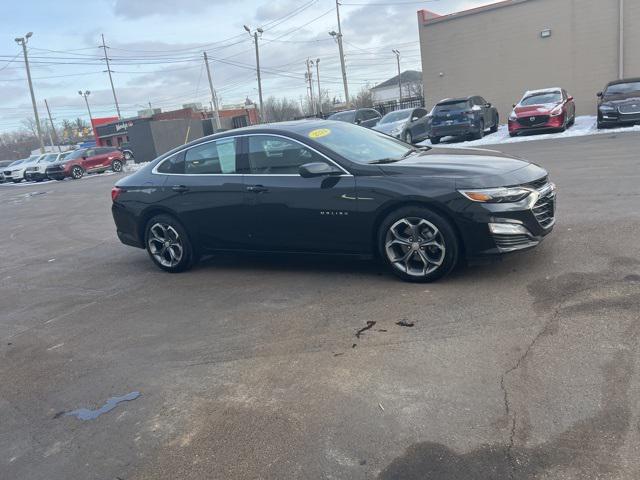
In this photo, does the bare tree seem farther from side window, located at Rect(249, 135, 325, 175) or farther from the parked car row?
side window, located at Rect(249, 135, 325, 175)

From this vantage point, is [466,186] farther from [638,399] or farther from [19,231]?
[19,231]

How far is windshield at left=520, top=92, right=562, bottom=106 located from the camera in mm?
20391

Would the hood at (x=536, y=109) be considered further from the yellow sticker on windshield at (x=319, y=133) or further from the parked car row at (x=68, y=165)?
the parked car row at (x=68, y=165)

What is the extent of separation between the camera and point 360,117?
26.4 metres

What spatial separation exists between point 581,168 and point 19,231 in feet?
39.3

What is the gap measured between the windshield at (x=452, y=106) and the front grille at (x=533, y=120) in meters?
2.20

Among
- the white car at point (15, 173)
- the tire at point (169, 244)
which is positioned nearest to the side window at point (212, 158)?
the tire at point (169, 244)

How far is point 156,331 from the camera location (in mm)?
4902

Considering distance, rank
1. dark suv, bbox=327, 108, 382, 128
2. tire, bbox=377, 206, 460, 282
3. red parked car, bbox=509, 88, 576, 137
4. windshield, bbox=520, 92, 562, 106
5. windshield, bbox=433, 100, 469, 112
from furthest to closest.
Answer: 1. dark suv, bbox=327, 108, 382, 128
2. windshield, bbox=433, 100, 469, 112
3. windshield, bbox=520, 92, 562, 106
4. red parked car, bbox=509, 88, 576, 137
5. tire, bbox=377, 206, 460, 282

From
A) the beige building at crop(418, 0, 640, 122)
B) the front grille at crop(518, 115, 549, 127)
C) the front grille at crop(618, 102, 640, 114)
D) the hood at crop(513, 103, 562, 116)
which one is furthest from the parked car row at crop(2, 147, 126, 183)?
the front grille at crop(618, 102, 640, 114)

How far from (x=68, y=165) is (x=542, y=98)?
25.1 meters

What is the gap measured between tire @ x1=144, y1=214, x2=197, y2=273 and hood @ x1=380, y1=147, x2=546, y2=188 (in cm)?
265

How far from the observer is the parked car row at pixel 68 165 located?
31.6m

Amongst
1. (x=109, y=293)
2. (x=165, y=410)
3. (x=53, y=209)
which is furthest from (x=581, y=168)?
(x=53, y=209)
